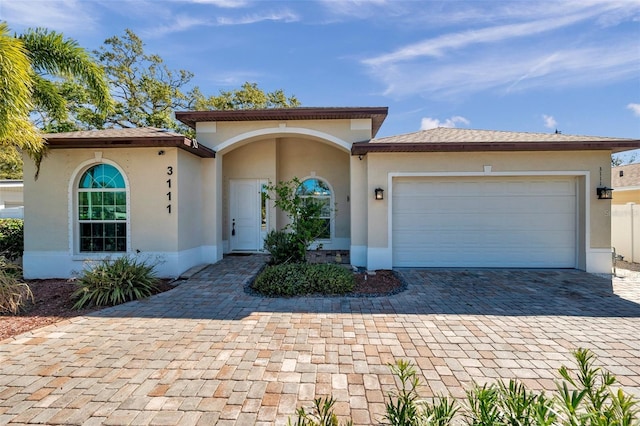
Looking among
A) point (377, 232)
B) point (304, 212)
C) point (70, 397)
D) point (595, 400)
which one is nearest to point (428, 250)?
point (377, 232)

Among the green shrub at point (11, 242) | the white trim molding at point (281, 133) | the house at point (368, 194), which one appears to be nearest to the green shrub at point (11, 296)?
the house at point (368, 194)

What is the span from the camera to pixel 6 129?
5531 millimetres

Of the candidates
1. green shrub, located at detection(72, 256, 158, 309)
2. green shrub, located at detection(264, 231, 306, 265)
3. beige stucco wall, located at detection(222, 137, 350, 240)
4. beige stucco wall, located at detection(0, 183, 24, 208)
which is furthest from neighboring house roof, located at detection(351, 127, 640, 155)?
beige stucco wall, located at detection(0, 183, 24, 208)

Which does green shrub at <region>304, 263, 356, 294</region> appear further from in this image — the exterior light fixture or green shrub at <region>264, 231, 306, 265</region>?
the exterior light fixture

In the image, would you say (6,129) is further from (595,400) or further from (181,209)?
(595,400)

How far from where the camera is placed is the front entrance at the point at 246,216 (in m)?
11.0

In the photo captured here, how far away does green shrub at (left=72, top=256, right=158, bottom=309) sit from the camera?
5.75m

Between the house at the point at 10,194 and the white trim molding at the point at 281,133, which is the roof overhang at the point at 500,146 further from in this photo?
the house at the point at 10,194

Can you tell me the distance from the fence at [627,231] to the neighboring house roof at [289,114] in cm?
879

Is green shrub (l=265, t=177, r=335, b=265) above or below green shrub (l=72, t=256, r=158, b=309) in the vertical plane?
above

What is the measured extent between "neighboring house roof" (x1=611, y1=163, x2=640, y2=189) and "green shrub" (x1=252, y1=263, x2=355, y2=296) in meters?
12.7

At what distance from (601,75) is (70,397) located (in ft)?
49.7

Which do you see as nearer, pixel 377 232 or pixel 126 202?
pixel 126 202

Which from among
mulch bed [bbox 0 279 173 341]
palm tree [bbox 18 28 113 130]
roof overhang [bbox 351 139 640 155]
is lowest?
mulch bed [bbox 0 279 173 341]
